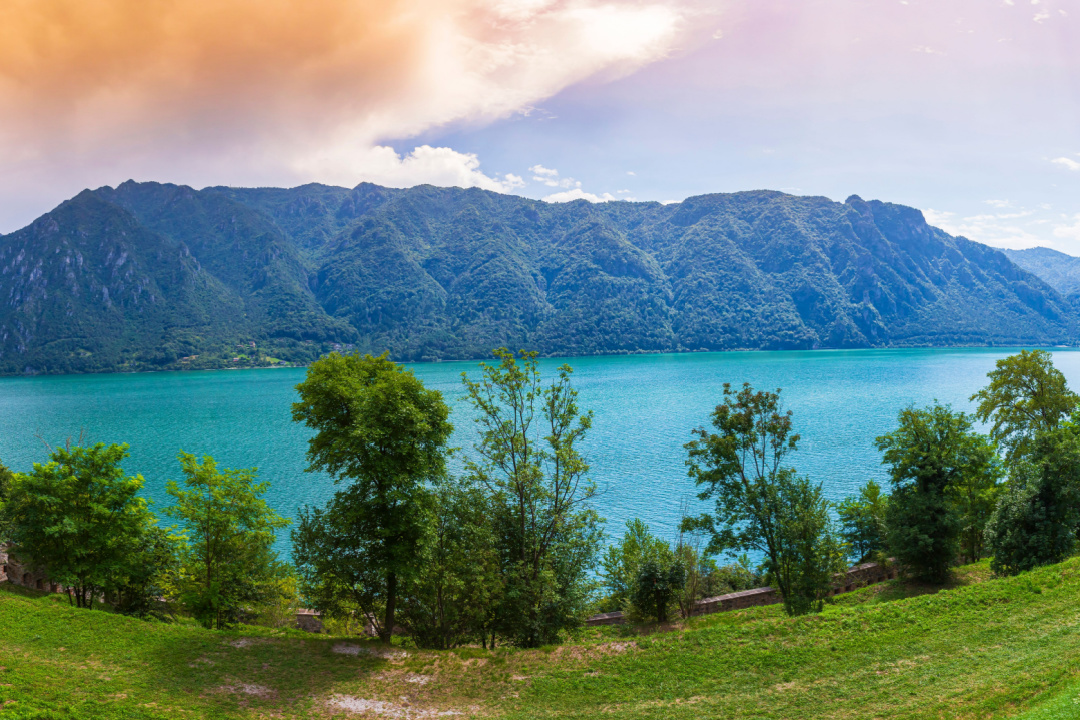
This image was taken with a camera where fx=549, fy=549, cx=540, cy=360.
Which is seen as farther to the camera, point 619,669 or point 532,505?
point 532,505

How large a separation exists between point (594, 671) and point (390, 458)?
9313 millimetres

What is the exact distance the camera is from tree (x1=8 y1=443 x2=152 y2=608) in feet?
69.3

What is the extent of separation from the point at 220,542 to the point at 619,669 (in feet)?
59.8

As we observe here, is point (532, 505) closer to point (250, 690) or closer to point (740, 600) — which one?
point (250, 690)

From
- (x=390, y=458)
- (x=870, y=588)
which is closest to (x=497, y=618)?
(x=390, y=458)

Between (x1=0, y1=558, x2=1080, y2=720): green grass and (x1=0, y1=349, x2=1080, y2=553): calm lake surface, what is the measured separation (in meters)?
9.82

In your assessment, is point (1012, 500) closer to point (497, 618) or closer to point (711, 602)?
point (711, 602)

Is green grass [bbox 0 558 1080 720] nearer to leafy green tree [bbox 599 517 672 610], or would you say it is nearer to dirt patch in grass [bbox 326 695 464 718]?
dirt patch in grass [bbox 326 695 464 718]

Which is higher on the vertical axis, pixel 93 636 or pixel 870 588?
pixel 93 636

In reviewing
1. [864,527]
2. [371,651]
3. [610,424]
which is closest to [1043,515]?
[864,527]

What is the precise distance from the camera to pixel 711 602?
28.4 metres

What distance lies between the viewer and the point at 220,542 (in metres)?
24.2

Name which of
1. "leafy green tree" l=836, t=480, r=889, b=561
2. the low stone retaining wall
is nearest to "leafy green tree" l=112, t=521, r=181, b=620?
the low stone retaining wall

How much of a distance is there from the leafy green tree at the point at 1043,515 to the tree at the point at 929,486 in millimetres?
2380
